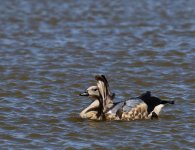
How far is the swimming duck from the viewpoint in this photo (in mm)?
11883

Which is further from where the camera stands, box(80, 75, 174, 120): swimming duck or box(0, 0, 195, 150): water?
box(80, 75, 174, 120): swimming duck

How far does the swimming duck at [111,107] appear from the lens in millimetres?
11883

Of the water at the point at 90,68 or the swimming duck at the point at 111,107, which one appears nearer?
the water at the point at 90,68

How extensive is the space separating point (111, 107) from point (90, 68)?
4.04 metres

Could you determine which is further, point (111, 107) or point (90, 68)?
point (90, 68)

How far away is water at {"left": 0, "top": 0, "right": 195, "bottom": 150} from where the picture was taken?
10.8 meters

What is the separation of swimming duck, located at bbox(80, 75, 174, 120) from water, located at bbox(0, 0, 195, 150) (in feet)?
0.63

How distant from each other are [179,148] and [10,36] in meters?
11.4

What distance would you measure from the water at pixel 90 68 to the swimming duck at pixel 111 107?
193 millimetres

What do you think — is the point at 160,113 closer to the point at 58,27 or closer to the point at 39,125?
the point at 39,125

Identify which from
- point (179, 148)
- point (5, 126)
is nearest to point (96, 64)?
point (5, 126)

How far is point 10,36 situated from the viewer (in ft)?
67.8

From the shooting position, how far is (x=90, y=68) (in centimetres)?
1593

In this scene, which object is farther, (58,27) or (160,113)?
(58,27)
